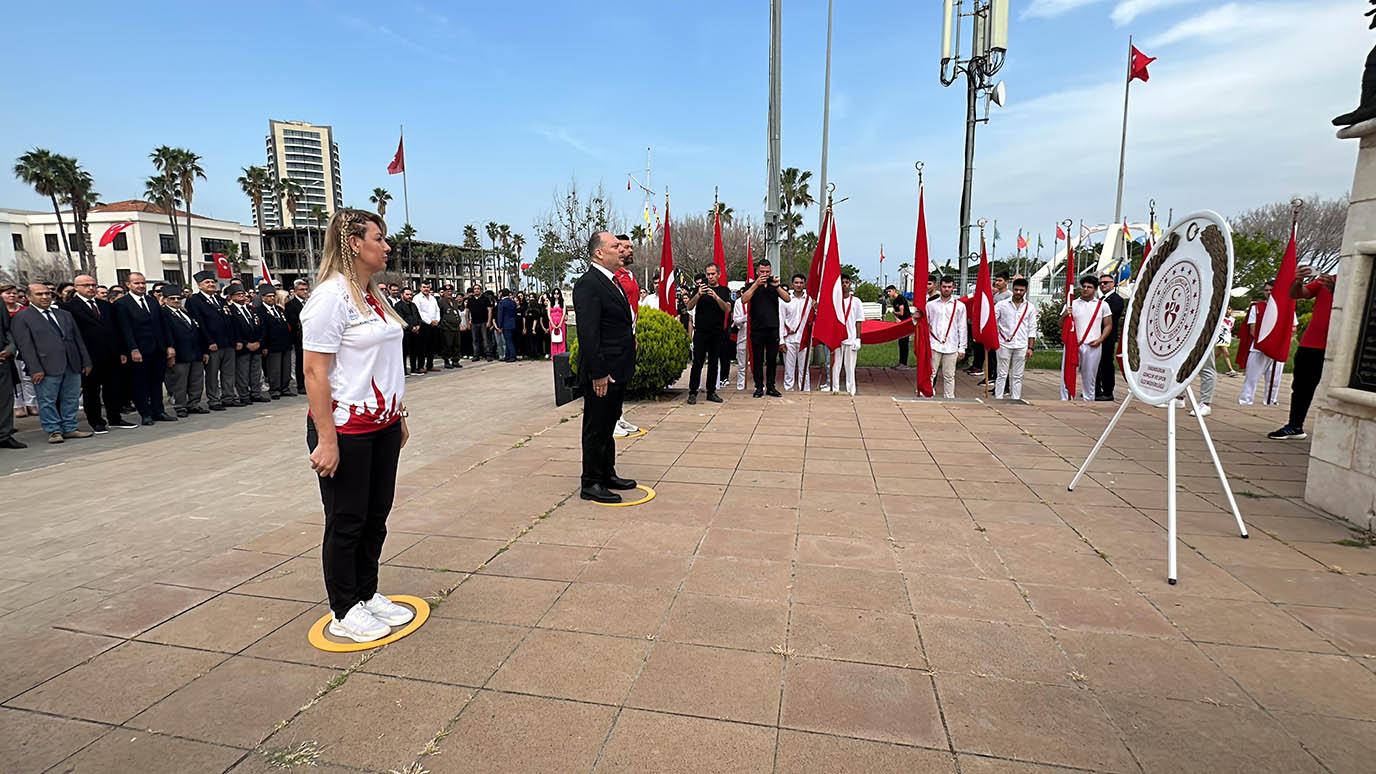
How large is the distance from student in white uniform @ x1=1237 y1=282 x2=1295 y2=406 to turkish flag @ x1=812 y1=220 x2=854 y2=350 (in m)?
5.60

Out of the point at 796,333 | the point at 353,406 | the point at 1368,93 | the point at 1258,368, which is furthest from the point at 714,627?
the point at 1258,368

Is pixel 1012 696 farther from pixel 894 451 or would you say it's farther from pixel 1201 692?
pixel 894 451

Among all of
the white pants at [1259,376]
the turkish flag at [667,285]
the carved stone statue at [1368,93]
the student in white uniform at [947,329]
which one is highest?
the carved stone statue at [1368,93]

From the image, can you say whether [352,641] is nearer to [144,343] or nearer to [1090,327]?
[144,343]

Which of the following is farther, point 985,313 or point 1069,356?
point 985,313

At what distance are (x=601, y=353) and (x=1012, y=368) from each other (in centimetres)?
758

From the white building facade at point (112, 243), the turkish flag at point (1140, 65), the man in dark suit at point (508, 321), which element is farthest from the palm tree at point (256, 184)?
the turkish flag at point (1140, 65)

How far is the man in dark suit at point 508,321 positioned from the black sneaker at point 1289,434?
14.5m

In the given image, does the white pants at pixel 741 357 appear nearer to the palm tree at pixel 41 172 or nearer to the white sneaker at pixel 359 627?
the white sneaker at pixel 359 627

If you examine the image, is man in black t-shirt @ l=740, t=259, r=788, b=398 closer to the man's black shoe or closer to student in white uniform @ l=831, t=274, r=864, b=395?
student in white uniform @ l=831, t=274, r=864, b=395

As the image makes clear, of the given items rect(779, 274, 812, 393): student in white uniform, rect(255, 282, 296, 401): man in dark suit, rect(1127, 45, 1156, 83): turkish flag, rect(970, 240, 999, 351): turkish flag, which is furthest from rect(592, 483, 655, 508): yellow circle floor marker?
rect(1127, 45, 1156, 83): turkish flag

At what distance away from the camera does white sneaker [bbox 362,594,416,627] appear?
9.41 feet

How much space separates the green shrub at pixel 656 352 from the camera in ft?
28.9

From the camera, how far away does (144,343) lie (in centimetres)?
820
